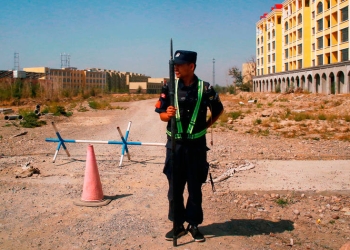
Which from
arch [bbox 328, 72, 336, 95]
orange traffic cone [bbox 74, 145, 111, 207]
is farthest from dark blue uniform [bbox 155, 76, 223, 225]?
arch [bbox 328, 72, 336, 95]

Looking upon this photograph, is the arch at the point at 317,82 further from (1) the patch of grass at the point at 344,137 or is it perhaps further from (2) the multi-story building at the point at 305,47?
(1) the patch of grass at the point at 344,137

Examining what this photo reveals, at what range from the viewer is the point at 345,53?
141 ft

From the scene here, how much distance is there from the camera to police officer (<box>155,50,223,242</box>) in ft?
13.2

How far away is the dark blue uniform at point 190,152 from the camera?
13.3 feet

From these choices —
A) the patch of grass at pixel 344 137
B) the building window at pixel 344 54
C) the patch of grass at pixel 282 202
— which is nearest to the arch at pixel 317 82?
the building window at pixel 344 54

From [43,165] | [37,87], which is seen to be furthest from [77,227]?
[37,87]

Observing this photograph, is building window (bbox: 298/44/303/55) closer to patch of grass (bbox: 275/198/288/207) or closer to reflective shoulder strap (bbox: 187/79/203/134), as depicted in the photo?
patch of grass (bbox: 275/198/288/207)

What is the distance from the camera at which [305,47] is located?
53.7 metres

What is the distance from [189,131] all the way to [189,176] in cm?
48

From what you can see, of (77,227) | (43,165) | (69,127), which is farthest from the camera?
(69,127)

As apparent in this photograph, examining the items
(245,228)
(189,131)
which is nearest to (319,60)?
(245,228)

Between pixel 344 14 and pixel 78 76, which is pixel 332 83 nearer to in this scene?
pixel 344 14

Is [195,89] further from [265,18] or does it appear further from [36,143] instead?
[265,18]

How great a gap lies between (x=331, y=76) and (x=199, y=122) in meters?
45.3
